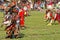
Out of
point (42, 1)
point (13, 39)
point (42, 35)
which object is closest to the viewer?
point (13, 39)

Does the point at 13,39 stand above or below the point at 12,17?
below

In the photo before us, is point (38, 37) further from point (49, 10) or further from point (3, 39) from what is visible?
point (49, 10)

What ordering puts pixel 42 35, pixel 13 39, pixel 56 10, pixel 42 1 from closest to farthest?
pixel 13 39
pixel 42 35
pixel 56 10
pixel 42 1

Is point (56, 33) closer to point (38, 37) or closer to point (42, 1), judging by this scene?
point (38, 37)

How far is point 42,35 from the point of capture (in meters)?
13.7

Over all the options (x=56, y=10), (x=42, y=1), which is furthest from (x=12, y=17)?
(x=42, y=1)

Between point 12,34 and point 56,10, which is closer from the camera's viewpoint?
point 12,34

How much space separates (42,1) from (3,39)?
2743 cm

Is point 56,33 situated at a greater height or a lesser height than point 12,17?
lesser

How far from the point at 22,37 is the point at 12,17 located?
0.96 meters

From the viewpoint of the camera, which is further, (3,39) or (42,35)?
(42,35)

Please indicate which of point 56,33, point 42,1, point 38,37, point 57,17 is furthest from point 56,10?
point 42,1

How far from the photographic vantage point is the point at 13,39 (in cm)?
1238

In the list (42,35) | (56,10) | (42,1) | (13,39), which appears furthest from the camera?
(42,1)
